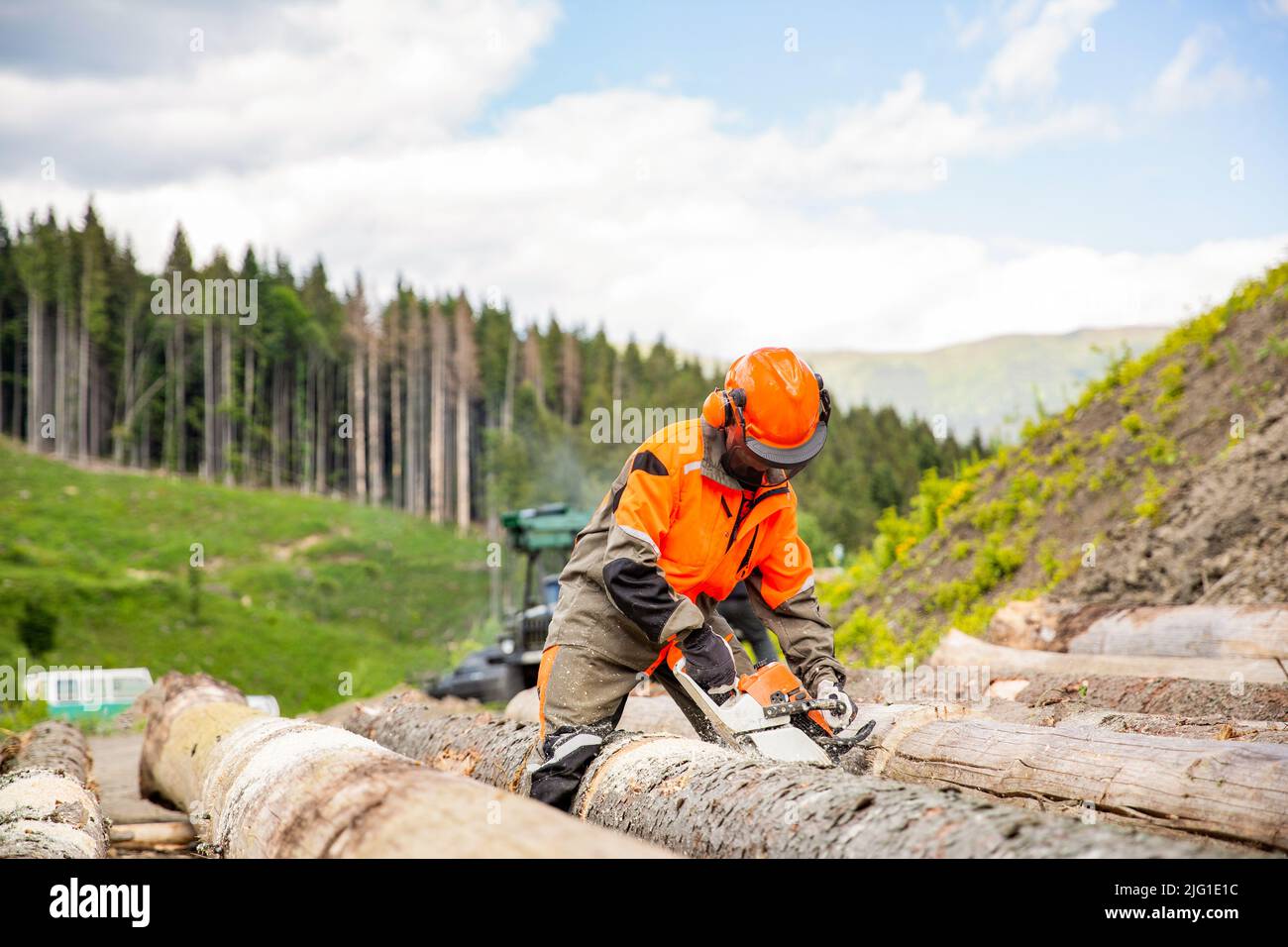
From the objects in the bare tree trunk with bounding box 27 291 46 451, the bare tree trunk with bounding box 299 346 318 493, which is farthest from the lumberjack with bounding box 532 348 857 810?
the bare tree trunk with bounding box 27 291 46 451

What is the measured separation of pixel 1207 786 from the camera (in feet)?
9.29

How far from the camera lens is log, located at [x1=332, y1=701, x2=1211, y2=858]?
2.27 metres

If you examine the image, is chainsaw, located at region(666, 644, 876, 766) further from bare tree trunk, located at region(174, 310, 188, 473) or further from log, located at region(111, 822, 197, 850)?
bare tree trunk, located at region(174, 310, 188, 473)

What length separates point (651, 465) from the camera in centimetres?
396

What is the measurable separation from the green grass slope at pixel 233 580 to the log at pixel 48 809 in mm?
13614

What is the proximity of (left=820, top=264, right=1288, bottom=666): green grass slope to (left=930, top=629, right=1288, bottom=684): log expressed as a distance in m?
1.86

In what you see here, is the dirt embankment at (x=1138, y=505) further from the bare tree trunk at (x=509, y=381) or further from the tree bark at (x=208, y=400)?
the tree bark at (x=208, y=400)

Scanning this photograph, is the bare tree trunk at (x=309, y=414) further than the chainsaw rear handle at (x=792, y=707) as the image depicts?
Yes

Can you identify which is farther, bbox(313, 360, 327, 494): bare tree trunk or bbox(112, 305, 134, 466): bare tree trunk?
bbox(313, 360, 327, 494): bare tree trunk

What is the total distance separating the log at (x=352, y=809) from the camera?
2400 mm

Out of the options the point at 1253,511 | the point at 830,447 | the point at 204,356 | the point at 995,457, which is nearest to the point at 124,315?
the point at 204,356

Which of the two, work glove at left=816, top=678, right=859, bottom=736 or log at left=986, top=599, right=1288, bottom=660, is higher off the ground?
work glove at left=816, top=678, right=859, bottom=736

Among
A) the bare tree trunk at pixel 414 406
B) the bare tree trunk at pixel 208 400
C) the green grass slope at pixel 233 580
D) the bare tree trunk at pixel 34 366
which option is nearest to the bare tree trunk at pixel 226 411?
the bare tree trunk at pixel 208 400
